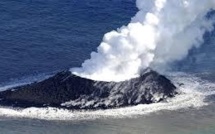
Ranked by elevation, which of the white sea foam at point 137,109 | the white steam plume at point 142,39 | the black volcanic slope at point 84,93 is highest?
the white steam plume at point 142,39

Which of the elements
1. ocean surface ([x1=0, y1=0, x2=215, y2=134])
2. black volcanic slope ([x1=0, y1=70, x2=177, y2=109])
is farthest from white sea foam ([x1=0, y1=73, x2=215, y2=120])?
black volcanic slope ([x1=0, y1=70, x2=177, y2=109])

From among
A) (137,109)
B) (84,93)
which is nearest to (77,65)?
(84,93)

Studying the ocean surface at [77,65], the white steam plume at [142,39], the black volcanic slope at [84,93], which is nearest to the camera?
the ocean surface at [77,65]

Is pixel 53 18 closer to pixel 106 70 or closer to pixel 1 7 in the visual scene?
pixel 1 7

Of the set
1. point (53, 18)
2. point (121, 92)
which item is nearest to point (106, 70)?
point (121, 92)

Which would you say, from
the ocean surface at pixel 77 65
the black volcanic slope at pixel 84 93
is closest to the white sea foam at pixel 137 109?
the ocean surface at pixel 77 65

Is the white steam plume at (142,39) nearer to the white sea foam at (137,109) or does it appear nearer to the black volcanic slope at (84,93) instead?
the black volcanic slope at (84,93)
